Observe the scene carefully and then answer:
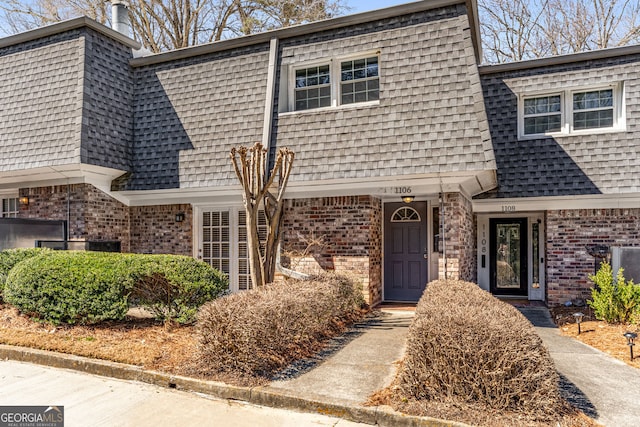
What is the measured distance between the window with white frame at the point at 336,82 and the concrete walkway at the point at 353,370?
4372mm

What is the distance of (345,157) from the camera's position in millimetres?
8180

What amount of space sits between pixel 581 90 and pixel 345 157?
5.46 m

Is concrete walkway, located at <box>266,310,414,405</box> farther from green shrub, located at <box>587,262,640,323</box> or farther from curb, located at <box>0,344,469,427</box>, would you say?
green shrub, located at <box>587,262,640,323</box>

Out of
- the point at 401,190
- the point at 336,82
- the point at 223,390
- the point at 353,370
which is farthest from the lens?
the point at 336,82

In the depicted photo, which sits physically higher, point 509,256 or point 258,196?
point 258,196

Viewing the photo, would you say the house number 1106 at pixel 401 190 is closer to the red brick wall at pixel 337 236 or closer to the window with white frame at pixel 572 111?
the red brick wall at pixel 337 236

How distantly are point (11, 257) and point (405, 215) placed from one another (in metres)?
7.60

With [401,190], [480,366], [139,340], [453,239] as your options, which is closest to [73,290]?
[139,340]

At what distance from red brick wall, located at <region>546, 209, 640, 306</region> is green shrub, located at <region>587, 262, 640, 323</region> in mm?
1543

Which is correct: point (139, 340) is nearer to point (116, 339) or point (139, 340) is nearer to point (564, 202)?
point (116, 339)

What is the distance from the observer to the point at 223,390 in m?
4.44

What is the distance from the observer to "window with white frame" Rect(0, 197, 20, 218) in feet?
34.8

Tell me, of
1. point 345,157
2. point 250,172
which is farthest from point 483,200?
point 250,172

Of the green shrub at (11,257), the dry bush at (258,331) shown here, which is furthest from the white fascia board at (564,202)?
the green shrub at (11,257)
